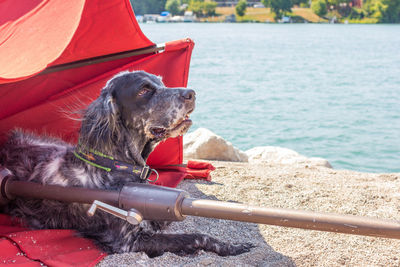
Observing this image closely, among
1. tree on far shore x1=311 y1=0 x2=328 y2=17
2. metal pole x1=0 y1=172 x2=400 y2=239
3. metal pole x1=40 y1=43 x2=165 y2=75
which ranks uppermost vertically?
tree on far shore x1=311 y1=0 x2=328 y2=17

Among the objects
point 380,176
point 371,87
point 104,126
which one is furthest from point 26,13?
point 371,87

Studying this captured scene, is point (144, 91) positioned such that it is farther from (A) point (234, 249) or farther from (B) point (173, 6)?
(B) point (173, 6)

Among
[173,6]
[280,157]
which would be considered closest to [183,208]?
[280,157]

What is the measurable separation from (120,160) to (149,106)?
0.42 m

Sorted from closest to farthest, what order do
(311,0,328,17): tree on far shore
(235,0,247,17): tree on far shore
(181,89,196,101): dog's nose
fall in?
(181,89,196,101): dog's nose, (311,0,328,17): tree on far shore, (235,0,247,17): tree on far shore

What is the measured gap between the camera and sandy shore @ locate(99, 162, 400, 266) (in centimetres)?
288

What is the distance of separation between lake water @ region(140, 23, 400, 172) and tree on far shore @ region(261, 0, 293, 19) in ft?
155

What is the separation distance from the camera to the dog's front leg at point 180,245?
292 centimetres

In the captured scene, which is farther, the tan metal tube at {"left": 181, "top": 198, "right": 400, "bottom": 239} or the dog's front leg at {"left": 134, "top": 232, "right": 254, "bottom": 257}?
the dog's front leg at {"left": 134, "top": 232, "right": 254, "bottom": 257}

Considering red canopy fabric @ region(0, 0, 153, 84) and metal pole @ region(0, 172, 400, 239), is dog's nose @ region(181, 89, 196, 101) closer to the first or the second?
metal pole @ region(0, 172, 400, 239)

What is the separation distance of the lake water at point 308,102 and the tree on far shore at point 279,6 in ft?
155

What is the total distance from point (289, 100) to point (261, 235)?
1895 cm

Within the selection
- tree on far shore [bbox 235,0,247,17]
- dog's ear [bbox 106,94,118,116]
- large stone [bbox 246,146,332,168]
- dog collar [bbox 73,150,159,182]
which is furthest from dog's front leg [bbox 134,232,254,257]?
tree on far shore [bbox 235,0,247,17]

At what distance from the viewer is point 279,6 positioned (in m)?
85.1
